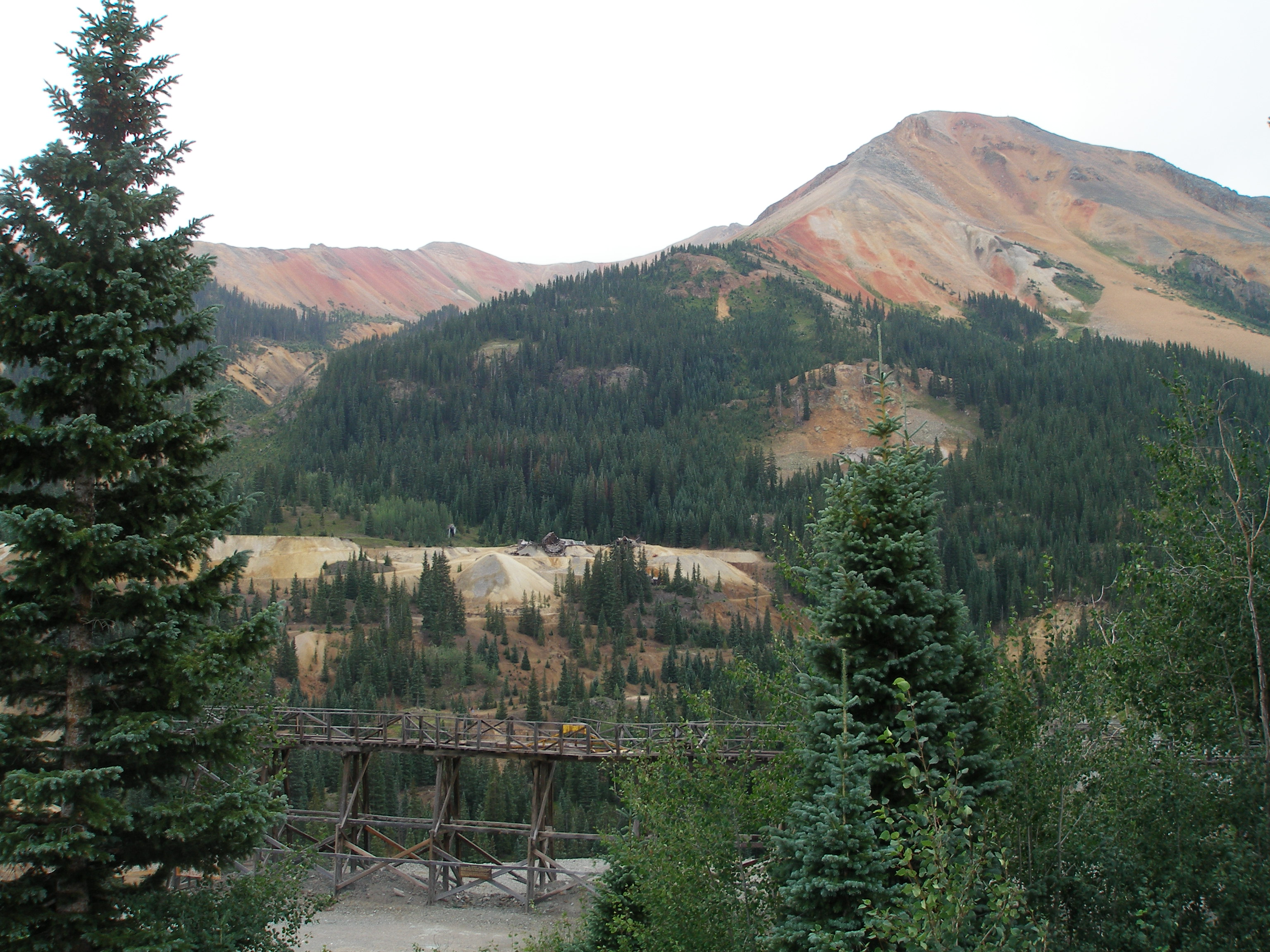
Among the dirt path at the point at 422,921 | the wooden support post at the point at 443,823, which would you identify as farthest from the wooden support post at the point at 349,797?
the wooden support post at the point at 443,823

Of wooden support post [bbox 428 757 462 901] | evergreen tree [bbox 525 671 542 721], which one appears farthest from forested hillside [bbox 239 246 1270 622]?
wooden support post [bbox 428 757 462 901]

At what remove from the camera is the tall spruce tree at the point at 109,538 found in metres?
12.2

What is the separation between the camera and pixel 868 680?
538 inches

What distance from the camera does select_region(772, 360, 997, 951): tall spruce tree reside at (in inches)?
509

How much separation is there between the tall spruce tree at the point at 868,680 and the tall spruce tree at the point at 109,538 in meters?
7.97

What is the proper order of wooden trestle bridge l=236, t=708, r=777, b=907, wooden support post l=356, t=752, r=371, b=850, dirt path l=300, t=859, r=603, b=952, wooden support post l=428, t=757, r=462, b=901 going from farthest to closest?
wooden support post l=356, t=752, r=371, b=850
wooden support post l=428, t=757, r=462, b=901
wooden trestle bridge l=236, t=708, r=777, b=907
dirt path l=300, t=859, r=603, b=952

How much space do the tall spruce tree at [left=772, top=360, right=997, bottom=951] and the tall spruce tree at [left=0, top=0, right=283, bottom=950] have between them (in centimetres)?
797

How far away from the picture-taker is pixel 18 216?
12.9 m

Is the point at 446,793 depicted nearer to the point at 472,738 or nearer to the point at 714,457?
the point at 472,738

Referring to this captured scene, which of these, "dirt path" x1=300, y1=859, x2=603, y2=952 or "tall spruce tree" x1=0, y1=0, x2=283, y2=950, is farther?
"dirt path" x1=300, y1=859, x2=603, y2=952

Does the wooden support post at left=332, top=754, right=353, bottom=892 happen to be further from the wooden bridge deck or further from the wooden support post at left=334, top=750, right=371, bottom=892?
the wooden bridge deck

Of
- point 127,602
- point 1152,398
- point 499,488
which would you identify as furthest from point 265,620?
point 1152,398

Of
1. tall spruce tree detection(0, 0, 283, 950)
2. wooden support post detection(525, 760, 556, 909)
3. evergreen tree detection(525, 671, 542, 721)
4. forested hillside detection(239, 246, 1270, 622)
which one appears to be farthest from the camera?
forested hillside detection(239, 246, 1270, 622)

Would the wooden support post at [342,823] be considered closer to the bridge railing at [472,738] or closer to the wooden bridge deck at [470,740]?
the wooden bridge deck at [470,740]
